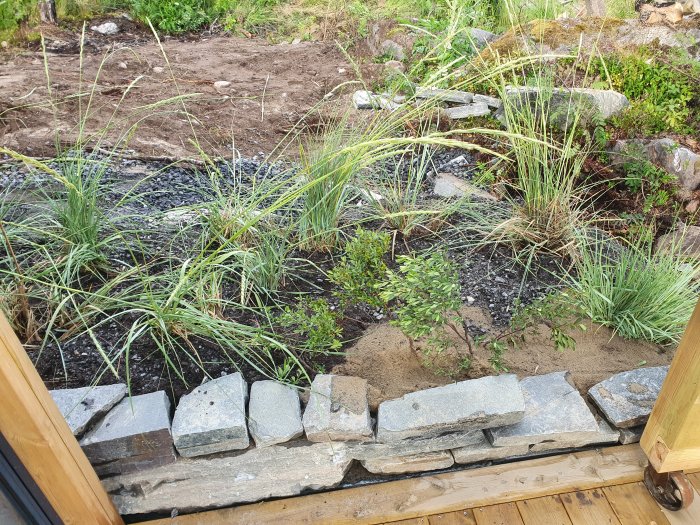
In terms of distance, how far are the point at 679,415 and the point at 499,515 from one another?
56cm

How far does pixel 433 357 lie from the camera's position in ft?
5.78

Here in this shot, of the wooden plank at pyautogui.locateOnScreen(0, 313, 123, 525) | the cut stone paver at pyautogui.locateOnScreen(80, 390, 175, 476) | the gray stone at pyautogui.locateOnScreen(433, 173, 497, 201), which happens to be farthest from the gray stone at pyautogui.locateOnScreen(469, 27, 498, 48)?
the wooden plank at pyautogui.locateOnScreen(0, 313, 123, 525)

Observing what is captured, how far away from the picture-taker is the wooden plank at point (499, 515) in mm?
1576

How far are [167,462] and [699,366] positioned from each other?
4.54 feet

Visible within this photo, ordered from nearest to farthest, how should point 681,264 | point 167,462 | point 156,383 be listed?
1. point 167,462
2. point 156,383
3. point 681,264

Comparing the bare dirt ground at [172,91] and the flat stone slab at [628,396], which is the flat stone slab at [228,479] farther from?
the bare dirt ground at [172,91]

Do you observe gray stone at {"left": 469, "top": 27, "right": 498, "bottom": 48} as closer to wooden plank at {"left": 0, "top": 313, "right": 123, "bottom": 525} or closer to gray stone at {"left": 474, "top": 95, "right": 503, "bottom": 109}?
gray stone at {"left": 474, "top": 95, "right": 503, "bottom": 109}

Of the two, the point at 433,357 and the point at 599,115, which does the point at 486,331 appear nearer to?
the point at 433,357

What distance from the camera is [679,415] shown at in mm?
1416

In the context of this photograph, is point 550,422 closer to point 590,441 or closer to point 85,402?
point 590,441

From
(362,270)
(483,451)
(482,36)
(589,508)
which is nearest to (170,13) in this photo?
(482,36)

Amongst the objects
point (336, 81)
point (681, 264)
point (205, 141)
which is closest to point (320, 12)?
point (336, 81)

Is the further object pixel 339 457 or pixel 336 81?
pixel 336 81

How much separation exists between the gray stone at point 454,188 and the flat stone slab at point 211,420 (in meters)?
1.34
